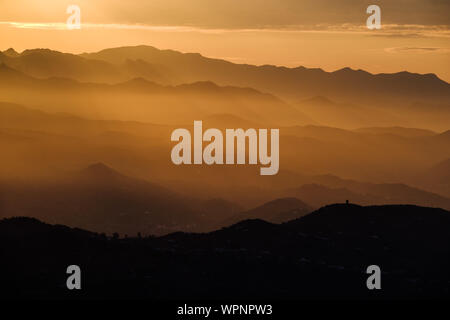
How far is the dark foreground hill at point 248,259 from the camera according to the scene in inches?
5832

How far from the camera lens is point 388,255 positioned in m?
171

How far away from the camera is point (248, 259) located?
6280 inches

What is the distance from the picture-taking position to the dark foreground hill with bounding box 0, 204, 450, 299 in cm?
14812

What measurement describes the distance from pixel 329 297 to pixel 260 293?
43.8ft

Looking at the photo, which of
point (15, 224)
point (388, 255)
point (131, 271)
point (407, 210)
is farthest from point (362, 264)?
point (15, 224)

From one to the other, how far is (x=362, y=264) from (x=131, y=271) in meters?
48.2

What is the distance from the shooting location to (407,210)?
600 ft

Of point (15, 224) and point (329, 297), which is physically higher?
point (15, 224)
